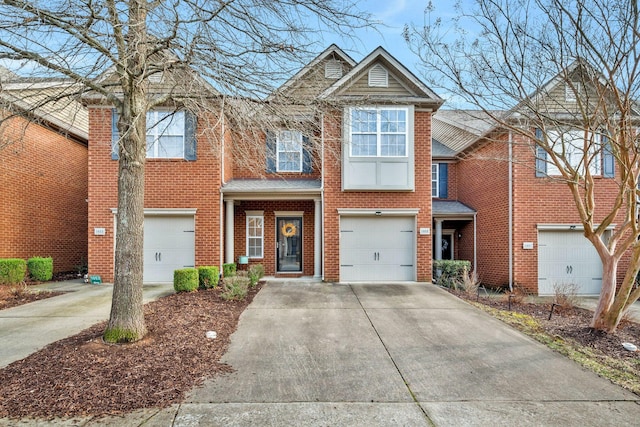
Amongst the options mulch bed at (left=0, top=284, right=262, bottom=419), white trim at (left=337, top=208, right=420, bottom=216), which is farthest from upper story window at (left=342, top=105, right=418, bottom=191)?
mulch bed at (left=0, top=284, right=262, bottom=419)

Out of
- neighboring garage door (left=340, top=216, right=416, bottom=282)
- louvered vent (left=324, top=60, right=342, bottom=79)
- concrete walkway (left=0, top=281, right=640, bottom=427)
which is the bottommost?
concrete walkway (left=0, top=281, right=640, bottom=427)

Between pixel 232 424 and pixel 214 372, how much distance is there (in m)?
1.19

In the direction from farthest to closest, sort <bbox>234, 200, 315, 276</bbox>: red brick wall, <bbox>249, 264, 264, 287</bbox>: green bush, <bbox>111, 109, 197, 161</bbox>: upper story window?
<bbox>234, 200, 315, 276</bbox>: red brick wall → <bbox>111, 109, 197, 161</bbox>: upper story window → <bbox>249, 264, 264, 287</bbox>: green bush

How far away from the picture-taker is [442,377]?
4.37 meters

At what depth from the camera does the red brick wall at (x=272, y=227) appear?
488 inches

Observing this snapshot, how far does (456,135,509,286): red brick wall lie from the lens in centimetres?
1195

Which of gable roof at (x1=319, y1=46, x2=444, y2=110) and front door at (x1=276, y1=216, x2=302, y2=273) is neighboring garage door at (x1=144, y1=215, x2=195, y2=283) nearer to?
front door at (x1=276, y1=216, x2=302, y2=273)

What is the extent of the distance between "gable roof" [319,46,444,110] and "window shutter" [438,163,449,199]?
4.63 m

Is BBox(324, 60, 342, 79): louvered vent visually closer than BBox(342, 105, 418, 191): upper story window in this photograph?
No

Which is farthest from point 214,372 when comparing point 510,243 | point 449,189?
point 449,189

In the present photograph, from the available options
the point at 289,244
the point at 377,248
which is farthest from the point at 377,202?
the point at 289,244

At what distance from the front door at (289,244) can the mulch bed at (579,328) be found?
5742 millimetres

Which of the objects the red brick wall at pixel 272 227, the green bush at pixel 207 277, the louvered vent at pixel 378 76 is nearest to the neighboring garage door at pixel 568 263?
the louvered vent at pixel 378 76

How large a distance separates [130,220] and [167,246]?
6.31 meters
